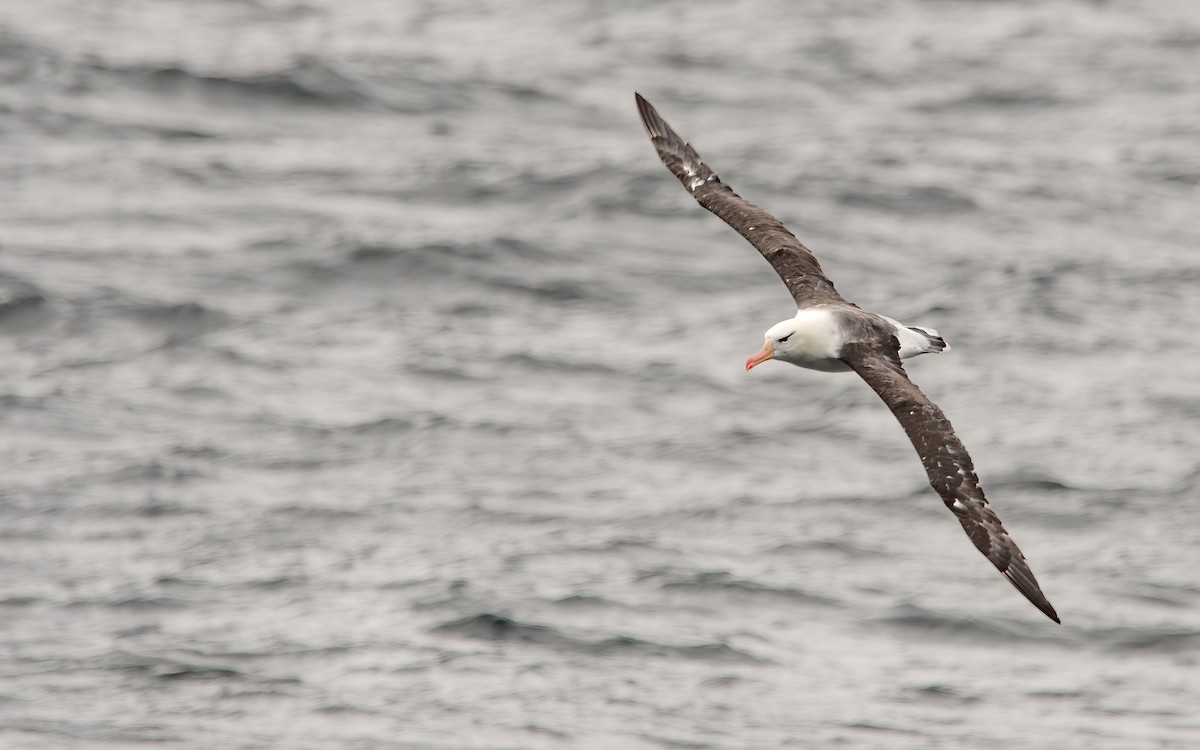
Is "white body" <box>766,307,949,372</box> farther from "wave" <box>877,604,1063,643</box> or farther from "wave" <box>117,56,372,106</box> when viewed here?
"wave" <box>117,56,372,106</box>

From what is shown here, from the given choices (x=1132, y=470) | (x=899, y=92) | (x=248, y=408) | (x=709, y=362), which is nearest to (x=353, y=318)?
(x=248, y=408)

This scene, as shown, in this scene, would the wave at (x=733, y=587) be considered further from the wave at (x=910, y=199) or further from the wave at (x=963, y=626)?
the wave at (x=910, y=199)

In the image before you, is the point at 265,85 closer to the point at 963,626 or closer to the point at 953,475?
the point at 963,626

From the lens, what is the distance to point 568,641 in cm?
1720

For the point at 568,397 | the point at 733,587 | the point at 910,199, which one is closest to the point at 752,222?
the point at 733,587

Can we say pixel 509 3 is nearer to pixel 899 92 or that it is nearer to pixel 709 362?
pixel 899 92

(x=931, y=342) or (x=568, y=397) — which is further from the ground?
(x=931, y=342)

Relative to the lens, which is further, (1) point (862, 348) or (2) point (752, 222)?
(2) point (752, 222)

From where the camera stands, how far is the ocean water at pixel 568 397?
54.9ft

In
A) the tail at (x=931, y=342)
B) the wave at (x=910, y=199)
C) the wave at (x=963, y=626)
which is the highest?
the tail at (x=931, y=342)

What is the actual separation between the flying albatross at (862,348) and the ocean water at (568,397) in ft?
13.1

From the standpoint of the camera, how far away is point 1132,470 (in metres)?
20.1

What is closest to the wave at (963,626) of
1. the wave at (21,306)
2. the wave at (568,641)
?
the wave at (568,641)

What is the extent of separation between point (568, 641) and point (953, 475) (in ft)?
19.4
